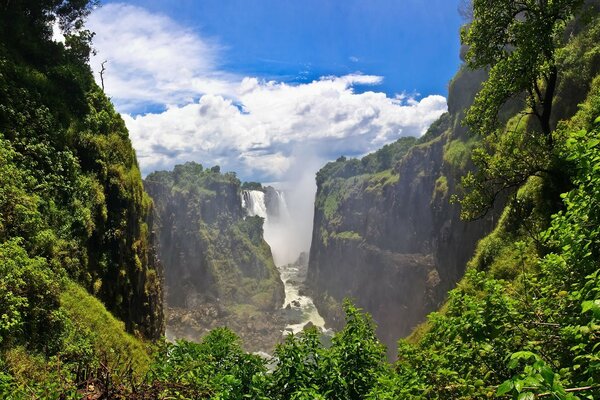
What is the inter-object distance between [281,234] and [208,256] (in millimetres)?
77334

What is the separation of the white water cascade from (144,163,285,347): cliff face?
15.9 meters

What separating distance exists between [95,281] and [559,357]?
25.0 meters

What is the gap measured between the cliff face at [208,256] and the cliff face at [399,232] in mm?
20909

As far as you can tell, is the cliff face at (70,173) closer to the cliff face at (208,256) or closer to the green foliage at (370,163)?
the cliff face at (208,256)

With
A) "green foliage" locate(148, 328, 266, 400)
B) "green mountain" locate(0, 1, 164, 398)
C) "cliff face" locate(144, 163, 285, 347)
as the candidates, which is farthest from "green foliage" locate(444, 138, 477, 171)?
"green foliage" locate(148, 328, 266, 400)

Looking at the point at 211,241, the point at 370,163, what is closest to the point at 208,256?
the point at 211,241

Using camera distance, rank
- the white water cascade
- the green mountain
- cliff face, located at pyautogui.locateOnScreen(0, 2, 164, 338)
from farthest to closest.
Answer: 1. the white water cascade
2. cliff face, located at pyautogui.locateOnScreen(0, 2, 164, 338)
3. the green mountain

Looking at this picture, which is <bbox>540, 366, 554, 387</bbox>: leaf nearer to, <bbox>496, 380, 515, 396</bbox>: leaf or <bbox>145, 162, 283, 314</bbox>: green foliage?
<bbox>496, 380, 515, 396</bbox>: leaf

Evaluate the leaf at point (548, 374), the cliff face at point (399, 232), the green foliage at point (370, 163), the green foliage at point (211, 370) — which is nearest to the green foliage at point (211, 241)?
the cliff face at point (399, 232)

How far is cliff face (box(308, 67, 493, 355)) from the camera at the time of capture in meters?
78.1

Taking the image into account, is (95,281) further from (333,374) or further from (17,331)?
(333,374)

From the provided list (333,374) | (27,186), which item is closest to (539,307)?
(333,374)

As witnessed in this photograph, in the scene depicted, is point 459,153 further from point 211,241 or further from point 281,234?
point 281,234

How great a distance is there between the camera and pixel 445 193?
80.1 metres
